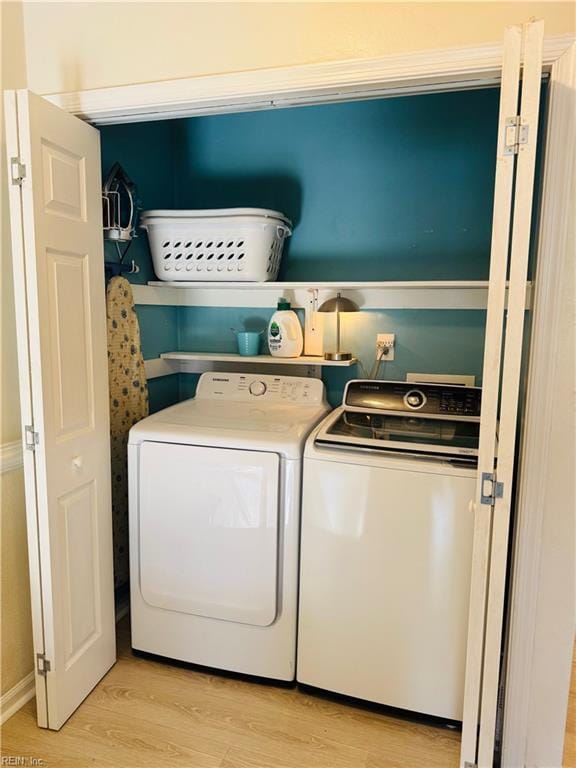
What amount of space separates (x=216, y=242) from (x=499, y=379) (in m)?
1.38

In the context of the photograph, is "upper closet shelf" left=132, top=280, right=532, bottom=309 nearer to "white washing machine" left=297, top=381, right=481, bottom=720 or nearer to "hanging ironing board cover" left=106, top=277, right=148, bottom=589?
"hanging ironing board cover" left=106, top=277, right=148, bottom=589

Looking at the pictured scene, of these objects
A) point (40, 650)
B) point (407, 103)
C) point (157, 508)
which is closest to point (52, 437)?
point (157, 508)

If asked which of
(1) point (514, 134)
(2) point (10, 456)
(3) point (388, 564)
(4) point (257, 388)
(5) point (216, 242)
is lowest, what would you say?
(3) point (388, 564)

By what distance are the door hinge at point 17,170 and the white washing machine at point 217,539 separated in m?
0.91

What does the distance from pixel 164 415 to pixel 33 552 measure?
2.25 ft

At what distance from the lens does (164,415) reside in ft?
6.97

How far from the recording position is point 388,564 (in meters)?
1.74

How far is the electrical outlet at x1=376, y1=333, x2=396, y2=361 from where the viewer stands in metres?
2.38

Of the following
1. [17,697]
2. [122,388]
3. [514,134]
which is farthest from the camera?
[122,388]

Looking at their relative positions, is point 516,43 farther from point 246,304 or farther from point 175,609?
point 175,609

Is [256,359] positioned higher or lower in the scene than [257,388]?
higher

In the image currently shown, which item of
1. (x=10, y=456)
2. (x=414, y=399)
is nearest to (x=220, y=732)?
(x=10, y=456)

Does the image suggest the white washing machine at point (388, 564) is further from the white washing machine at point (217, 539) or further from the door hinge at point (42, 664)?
the door hinge at point (42, 664)

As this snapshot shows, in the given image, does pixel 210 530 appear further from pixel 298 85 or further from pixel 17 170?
pixel 298 85
